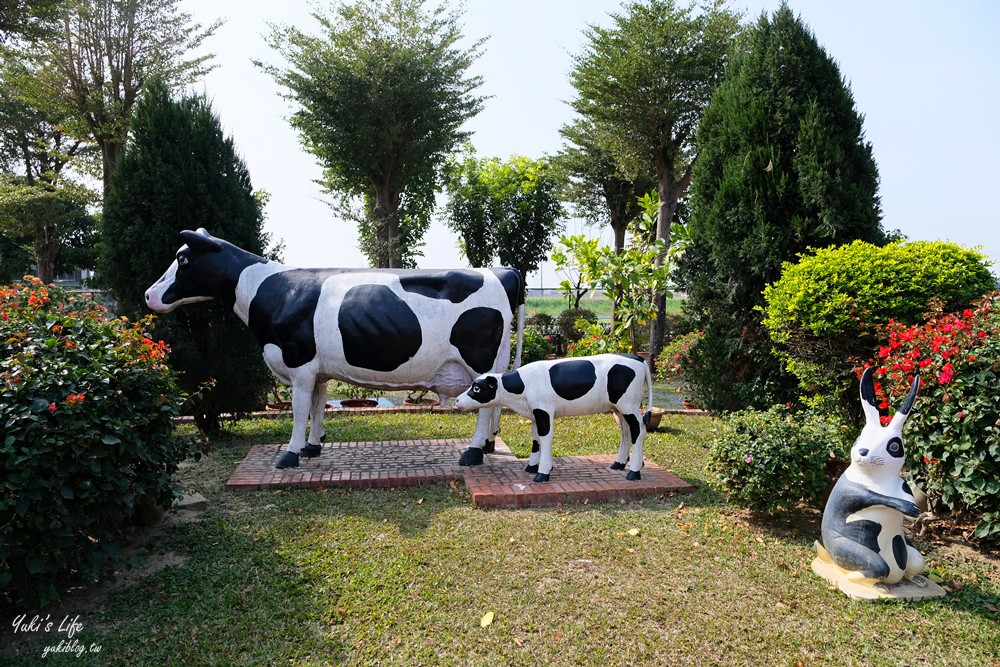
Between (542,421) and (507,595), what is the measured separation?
6.55 feet

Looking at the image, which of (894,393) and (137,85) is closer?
(894,393)

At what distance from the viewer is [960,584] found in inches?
147

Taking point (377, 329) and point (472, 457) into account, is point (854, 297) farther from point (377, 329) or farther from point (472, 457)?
point (377, 329)

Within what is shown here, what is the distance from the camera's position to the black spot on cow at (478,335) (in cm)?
592

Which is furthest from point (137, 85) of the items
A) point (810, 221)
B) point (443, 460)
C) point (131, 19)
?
point (810, 221)

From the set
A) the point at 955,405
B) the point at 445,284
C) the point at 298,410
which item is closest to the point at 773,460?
the point at 955,405

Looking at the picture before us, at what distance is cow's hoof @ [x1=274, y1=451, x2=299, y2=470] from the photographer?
5953 millimetres

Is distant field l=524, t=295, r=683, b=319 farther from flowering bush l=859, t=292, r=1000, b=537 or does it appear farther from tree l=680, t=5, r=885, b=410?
flowering bush l=859, t=292, r=1000, b=537

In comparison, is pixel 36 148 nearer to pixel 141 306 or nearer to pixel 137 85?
pixel 137 85

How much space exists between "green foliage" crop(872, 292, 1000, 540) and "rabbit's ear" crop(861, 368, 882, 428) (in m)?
0.90

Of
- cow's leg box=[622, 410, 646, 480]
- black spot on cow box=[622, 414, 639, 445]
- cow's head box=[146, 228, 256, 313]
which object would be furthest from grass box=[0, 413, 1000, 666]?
cow's head box=[146, 228, 256, 313]

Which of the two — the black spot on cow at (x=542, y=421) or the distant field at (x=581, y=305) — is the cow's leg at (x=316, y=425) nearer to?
the black spot on cow at (x=542, y=421)

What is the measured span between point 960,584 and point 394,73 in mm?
18015

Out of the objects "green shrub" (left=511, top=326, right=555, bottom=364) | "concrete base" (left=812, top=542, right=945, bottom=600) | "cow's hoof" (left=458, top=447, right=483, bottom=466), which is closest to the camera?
"concrete base" (left=812, top=542, right=945, bottom=600)
